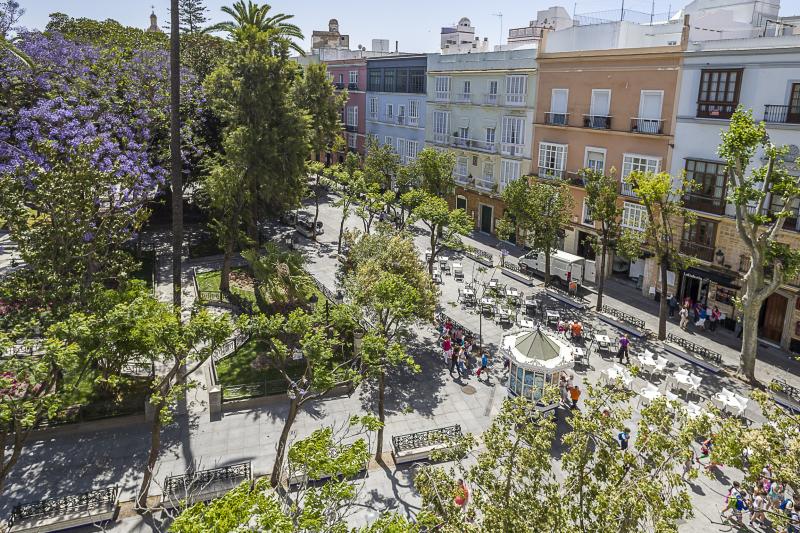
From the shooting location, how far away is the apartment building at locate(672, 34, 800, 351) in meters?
27.6

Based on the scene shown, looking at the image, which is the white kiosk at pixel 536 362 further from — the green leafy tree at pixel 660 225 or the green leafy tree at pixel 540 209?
the green leafy tree at pixel 540 209

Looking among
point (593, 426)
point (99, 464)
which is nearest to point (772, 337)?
point (593, 426)

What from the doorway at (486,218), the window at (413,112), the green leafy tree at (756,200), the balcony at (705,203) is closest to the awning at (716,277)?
the balcony at (705,203)

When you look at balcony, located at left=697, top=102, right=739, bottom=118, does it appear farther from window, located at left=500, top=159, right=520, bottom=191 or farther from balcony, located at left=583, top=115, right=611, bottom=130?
window, located at left=500, top=159, right=520, bottom=191

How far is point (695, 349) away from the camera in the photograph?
2806 centimetres

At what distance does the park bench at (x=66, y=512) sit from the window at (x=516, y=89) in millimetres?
37014

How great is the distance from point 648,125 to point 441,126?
70.4ft

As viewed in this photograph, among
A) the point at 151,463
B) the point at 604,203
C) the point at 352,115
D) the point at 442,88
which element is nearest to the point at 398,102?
the point at 442,88

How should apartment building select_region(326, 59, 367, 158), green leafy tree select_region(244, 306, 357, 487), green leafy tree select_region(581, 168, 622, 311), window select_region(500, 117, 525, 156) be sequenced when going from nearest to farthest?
green leafy tree select_region(244, 306, 357, 487) → green leafy tree select_region(581, 168, 622, 311) → window select_region(500, 117, 525, 156) → apartment building select_region(326, 59, 367, 158)

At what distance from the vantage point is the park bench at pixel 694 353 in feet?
88.6

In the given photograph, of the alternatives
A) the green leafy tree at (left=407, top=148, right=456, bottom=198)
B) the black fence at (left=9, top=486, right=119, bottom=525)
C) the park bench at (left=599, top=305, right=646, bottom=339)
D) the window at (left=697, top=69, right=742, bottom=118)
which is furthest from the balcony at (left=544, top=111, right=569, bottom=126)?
the black fence at (left=9, top=486, right=119, bottom=525)

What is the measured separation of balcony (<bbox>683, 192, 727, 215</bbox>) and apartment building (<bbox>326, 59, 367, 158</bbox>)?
38350 mm

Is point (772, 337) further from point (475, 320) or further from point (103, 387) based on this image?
point (103, 387)

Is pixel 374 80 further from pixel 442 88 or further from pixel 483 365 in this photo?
pixel 483 365
